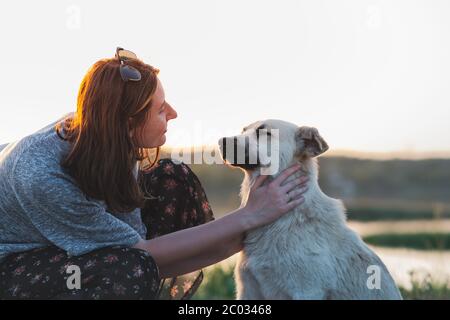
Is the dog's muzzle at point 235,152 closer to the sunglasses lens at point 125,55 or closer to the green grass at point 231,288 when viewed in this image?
the sunglasses lens at point 125,55

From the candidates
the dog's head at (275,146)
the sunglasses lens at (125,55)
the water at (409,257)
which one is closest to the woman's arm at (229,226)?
the dog's head at (275,146)

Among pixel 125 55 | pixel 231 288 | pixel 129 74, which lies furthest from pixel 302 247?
pixel 231 288

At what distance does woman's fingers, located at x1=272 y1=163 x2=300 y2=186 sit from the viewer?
3.85 metres

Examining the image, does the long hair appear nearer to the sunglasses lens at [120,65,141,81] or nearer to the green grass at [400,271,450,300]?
the sunglasses lens at [120,65,141,81]

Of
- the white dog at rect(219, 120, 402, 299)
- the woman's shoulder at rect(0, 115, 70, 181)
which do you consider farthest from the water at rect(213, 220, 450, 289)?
the woman's shoulder at rect(0, 115, 70, 181)

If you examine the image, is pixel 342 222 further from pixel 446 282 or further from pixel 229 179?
pixel 229 179

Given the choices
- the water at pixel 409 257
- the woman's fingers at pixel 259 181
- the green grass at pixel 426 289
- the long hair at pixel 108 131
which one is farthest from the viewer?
the water at pixel 409 257

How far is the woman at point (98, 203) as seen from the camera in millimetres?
3596

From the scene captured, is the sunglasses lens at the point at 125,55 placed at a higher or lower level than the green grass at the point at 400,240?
higher

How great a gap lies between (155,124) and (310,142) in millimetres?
869

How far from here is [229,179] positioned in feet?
56.5

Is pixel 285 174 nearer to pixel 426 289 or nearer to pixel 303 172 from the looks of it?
pixel 303 172

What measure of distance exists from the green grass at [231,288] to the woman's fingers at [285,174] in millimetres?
2219

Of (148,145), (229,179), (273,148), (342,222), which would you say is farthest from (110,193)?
(229,179)
